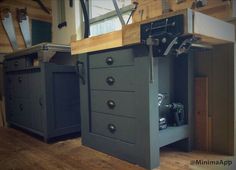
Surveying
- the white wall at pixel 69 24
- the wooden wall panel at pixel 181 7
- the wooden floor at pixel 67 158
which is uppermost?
the white wall at pixel 69 24

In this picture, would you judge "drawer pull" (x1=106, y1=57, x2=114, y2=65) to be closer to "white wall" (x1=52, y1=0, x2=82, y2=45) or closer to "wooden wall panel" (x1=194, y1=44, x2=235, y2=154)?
"wooden wall panel" (x1=194, y1=44, x2=235, y2=154)

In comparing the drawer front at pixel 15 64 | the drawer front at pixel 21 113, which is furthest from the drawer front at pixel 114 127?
the drawer front at pixel 15 64

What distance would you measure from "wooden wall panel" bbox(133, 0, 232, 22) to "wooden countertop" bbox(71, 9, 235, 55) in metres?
0.11

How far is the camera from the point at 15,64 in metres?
2.16

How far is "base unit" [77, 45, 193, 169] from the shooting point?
46.9 inches

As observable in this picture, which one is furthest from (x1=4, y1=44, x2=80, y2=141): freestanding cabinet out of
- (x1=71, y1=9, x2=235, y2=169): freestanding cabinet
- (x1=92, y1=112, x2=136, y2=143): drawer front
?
(x1=92, y1=112, x2=136, y2=143): drawer front

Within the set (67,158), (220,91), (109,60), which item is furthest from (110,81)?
(220,91)

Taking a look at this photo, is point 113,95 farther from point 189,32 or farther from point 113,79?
point 189,32

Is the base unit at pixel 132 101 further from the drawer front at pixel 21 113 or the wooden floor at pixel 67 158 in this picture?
the drawer front at pixel 21 113

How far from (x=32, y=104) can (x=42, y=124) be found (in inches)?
9.7

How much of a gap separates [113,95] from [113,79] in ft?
0.33

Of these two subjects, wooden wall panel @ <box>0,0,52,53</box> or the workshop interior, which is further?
wooden wall panel @ <box>0,0,52,53</box>

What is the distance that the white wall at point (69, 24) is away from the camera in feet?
8.76

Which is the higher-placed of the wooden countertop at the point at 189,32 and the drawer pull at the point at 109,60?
the wooden countertop at the point at 189,32
